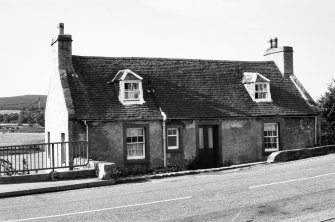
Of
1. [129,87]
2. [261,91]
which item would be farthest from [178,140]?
[261,91]

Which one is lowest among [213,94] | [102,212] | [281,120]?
[102,212]

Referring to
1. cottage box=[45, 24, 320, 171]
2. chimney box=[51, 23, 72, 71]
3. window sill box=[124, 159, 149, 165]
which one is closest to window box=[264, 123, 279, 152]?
cottage box=[45, 24, 320, 171]

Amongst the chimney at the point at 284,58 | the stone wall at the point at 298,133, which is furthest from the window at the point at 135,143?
the chimney at the point at 284,58

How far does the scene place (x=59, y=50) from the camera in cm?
2064

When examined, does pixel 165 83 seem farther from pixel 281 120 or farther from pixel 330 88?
pixel 330 88

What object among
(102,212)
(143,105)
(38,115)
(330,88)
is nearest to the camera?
(102,212)

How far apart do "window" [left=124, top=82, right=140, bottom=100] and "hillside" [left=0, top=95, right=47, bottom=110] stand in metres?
46.7

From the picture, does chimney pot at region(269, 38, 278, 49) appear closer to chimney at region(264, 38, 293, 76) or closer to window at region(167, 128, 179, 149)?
chimney at region(264, 38, 293, 76)

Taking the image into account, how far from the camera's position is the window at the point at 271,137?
2369 centimetres

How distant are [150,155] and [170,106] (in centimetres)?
285

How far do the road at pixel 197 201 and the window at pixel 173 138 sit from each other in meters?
4.97

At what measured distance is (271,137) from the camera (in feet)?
77.9

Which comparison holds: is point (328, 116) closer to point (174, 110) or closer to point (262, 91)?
point (262, 91)

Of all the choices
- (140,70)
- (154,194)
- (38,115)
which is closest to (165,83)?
(140,70)
